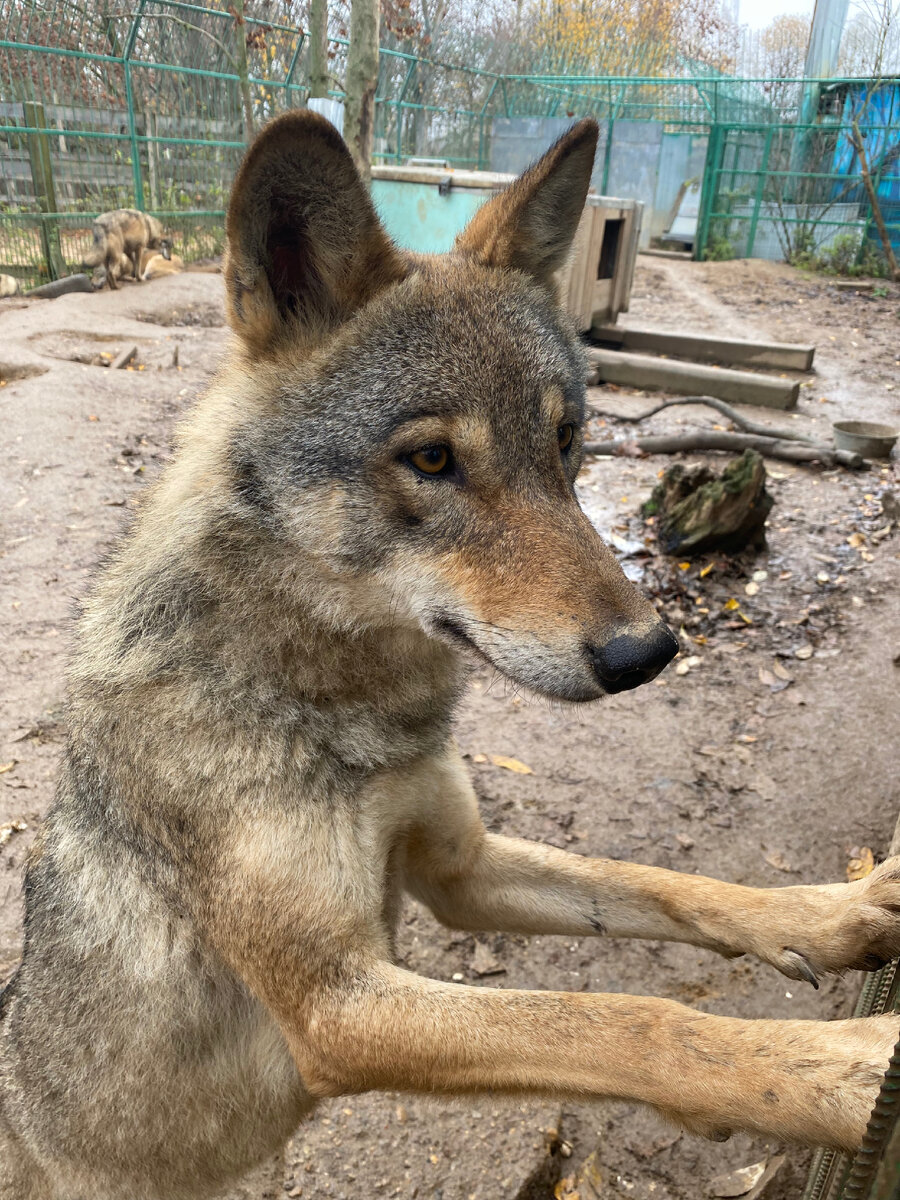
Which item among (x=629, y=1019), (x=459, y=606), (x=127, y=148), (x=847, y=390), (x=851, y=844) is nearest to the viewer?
(x=629, y=1019)

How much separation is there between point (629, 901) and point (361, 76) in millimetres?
10122

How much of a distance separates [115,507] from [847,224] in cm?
2125

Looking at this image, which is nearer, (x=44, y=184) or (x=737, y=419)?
(x=737, y=419)

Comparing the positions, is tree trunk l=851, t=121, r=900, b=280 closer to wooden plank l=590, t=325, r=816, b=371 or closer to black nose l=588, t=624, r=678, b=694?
wooden plank l=590, t=325, r=816, b=371

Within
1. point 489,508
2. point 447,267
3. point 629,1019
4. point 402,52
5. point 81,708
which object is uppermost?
point 402,52

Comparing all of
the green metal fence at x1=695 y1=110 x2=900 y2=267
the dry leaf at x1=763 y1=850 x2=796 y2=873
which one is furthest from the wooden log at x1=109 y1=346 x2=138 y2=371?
the green metal fence at x1=695 y1=110 x2=900 y2=267

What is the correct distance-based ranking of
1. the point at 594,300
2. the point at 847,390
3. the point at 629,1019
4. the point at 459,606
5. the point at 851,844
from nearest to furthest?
1. the point at 629,1019
2. the point at 459,606
3. the point at 851,844
4. the point at 847,390
5. the point at 594,300

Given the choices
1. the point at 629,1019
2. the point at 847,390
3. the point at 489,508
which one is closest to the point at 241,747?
the point at 489,508

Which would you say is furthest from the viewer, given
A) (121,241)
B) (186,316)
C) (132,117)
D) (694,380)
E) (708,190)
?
(708,190)

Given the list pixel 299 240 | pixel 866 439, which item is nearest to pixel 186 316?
pixel 866 439

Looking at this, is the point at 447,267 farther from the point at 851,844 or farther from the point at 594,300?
the point at 594,300

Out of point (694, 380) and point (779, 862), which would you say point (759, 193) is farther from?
point (779, 862)

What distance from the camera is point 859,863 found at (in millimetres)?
4102

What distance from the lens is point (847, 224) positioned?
22281mm
